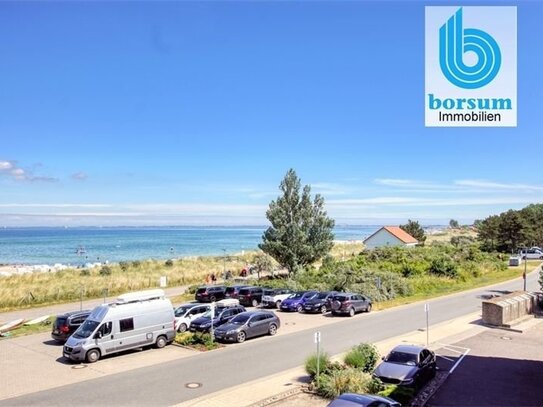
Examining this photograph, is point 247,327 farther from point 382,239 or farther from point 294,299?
point 382,239

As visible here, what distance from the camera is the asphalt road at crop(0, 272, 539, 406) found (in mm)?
15633

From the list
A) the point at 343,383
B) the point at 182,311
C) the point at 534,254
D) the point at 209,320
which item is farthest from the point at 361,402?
the point at 534,254

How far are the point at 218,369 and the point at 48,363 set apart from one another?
24.5ft

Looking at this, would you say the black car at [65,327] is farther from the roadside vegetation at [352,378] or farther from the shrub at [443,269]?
the shrub at [443,269]

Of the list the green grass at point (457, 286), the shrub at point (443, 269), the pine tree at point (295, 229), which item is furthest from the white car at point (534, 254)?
the pine tree at point (295, 229)

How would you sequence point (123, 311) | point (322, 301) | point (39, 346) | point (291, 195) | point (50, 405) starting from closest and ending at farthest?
point (50, 405) < point (123, 311) < point (39, 346) < point (322, 301) < point (291, 195)

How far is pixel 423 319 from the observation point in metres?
29.6

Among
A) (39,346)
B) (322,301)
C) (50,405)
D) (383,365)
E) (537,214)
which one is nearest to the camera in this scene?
(50,405)

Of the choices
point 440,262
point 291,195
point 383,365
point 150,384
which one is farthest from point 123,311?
point 440,262

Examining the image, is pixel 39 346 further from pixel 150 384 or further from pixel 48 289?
pixel 48 289

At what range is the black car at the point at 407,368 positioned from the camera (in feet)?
51.8

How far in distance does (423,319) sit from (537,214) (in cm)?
6966

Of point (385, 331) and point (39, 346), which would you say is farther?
point (385, 331)

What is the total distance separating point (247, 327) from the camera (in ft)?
78.9
